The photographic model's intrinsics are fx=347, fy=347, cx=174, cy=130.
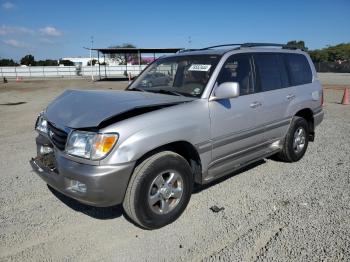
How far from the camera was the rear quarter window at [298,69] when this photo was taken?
18.2 feet

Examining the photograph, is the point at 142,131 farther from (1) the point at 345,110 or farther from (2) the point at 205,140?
(1) the point at 345,110

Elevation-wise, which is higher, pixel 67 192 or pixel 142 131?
pixel 142 131

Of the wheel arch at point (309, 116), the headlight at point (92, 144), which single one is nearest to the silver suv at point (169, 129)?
the headlight at point (92, 144)

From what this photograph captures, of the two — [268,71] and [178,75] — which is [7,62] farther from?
[268,71]

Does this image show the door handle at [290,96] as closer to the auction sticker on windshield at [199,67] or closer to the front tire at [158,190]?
the auction sticker on windshield at [199,67]

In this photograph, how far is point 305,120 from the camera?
5.91 metres

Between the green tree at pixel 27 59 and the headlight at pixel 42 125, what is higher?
the green tree at pixel 27 59

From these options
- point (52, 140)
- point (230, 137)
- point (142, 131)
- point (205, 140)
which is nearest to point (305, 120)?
point (230, 137)

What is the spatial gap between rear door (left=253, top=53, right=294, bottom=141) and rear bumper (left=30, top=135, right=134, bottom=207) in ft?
7.64

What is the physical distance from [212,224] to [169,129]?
1145 mm

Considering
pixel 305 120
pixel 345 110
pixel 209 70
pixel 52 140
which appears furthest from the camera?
pixel 345 110

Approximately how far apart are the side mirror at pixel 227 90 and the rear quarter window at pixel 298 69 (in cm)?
200

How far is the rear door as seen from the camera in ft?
15.8

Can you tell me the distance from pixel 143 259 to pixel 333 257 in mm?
1707
